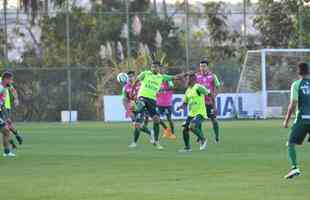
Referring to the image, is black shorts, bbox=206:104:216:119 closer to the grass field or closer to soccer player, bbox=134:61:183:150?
the grass field

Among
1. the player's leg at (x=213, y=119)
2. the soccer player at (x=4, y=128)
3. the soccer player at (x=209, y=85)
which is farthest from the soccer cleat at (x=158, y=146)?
the soccer player at (x=4, y=128)

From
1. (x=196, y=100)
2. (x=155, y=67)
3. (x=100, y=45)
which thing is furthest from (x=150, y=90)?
(x=100, y=45)

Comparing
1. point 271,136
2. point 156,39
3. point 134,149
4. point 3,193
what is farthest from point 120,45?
point 3,193

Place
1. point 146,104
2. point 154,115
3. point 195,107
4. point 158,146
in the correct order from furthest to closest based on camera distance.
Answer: point 146,104, point 154,115, point 158,146, point 195,107

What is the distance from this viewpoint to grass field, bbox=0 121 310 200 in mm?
14508

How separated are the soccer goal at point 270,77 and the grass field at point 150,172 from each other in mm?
21546

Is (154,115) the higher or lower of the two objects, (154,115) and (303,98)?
the lower

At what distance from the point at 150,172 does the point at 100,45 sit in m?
49.0

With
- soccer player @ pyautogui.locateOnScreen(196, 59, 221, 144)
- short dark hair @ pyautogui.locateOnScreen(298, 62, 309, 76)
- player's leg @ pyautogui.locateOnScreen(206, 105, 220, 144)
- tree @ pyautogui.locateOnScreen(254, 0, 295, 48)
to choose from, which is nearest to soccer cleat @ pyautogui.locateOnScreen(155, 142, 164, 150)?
player's leg @ pyautogui.locateOnScreen(206, 105, 220, 144)

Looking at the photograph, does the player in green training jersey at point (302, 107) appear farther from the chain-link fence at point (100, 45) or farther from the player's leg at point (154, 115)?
the chain-link fence at point (100, 45)

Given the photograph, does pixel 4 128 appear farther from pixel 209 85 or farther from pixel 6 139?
pixel 209 85

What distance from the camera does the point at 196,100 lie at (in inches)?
965

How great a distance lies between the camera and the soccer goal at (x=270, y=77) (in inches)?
1944

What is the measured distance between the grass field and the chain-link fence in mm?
27079
